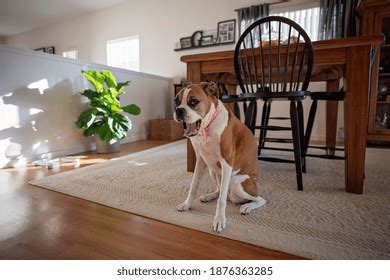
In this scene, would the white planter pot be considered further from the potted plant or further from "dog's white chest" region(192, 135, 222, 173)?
"dog's white chest" region(192, 135, 222, 173)

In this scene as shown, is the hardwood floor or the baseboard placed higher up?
the baseboard

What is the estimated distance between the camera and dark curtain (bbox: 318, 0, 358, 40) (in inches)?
113

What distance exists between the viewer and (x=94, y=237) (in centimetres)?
88

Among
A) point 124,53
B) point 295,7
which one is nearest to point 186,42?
point 124,53

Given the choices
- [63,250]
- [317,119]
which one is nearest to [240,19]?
[317,119]

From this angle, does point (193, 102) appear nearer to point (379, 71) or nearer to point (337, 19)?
point (379, 71)

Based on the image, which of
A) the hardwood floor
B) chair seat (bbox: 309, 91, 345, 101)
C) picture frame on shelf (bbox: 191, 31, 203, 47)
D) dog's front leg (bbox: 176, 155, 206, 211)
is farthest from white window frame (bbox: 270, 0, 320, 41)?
the hardwood floor

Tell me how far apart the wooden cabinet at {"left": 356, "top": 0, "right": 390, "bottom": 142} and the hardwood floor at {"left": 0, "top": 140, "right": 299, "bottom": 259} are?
2600 mm

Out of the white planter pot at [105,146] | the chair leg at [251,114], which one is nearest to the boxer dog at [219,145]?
the chair leg at [251,114]

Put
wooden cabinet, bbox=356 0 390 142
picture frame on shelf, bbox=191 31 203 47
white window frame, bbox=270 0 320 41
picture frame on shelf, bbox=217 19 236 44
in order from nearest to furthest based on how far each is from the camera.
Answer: wooden cabinet, bbox=356 0 390 142 < white window frame, bbox=270 0 320 41 < picture frame on shelf, bbox=217 19 236 44 < picture frame on shelf, bbox=191 31 203 47

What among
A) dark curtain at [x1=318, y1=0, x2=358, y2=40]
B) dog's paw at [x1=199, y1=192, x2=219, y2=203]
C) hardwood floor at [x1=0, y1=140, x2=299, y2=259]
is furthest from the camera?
dark curtain at [x1=318, y1=0, x2=358, y2=40]

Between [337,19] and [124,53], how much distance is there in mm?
3835

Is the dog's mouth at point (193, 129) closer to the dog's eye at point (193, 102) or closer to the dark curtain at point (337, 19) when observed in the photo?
the dog's eye at point (193, 102)

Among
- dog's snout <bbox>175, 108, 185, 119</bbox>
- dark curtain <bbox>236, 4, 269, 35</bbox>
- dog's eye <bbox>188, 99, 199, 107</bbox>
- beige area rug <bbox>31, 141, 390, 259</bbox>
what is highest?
dark curtain <bbox>236, 4, 269, 35</bbox>
